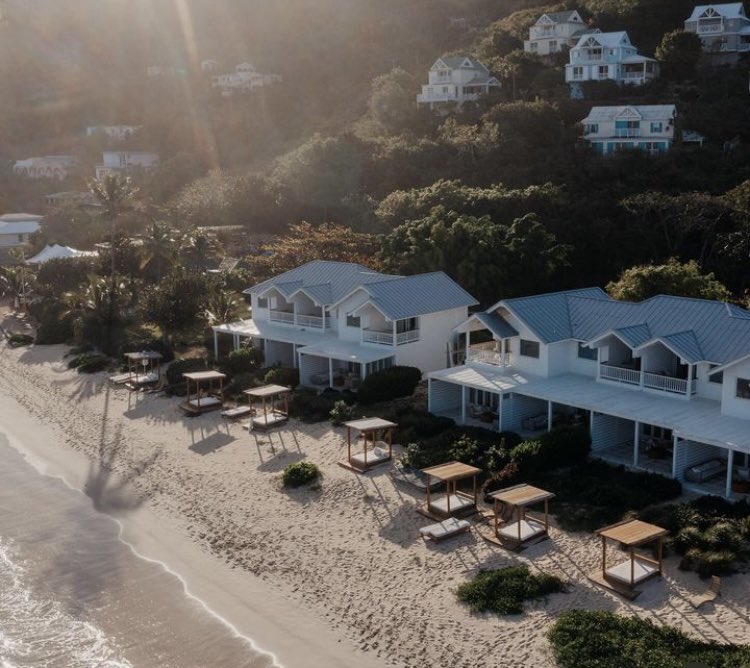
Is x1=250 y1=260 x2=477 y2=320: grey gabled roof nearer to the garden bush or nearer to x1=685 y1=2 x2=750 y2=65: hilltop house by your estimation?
the garden bush

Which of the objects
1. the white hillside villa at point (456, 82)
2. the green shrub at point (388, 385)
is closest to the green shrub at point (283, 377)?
the green shrub at point (388, 385)

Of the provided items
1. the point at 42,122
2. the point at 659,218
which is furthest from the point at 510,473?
the point at 42,122

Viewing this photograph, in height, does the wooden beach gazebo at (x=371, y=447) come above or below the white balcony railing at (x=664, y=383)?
below

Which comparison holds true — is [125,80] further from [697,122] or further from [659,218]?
[659,218]

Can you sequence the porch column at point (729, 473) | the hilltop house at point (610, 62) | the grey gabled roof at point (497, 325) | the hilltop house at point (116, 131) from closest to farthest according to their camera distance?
the porch column at point (729, 473), the grey gabled roof at point (497, 325), the hilltop house at point (610, 62), the hilltop house at point (116, 131)

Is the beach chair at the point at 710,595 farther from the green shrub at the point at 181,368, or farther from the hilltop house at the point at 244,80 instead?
the hilltop house at the point at 244,80

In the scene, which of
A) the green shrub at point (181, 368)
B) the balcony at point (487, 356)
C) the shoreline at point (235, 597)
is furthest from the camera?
the green shrub at point (181, 368)

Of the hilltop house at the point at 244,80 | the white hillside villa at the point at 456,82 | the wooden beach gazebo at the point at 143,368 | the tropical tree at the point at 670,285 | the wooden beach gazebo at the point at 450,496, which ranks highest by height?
the hilltop house at the point at 244,80
